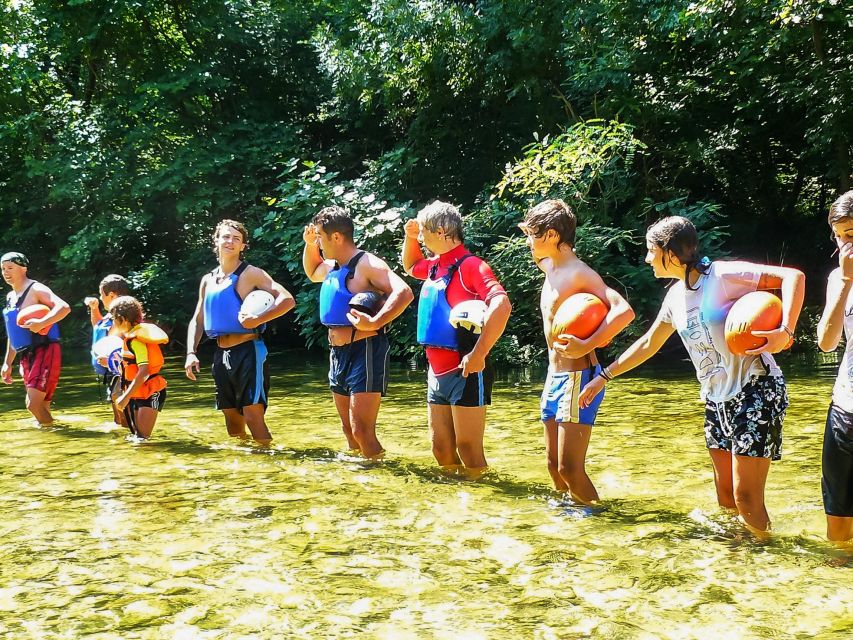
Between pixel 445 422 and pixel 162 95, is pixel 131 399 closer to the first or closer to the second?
pixel 445 422

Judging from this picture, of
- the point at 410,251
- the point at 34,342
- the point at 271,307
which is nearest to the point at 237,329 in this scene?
the point at 271,307

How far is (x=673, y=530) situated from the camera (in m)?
5.05

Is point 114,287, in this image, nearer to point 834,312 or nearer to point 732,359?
point 732,359

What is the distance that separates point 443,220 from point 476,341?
908 millimetres

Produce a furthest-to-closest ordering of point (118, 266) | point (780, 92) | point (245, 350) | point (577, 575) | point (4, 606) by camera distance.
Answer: point (118, 266) < point (780, 92) < point (245, 350) < point (577, 575) < point (4, 606)

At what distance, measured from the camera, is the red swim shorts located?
9.58 m

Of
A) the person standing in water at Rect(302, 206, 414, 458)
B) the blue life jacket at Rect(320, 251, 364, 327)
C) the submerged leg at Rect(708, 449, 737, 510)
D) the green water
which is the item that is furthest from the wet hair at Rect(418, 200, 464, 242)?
the submerged leg at Rect(708, 449, 737, 510)

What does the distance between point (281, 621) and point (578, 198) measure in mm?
12200

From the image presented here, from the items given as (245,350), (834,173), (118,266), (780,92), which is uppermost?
(780,92)

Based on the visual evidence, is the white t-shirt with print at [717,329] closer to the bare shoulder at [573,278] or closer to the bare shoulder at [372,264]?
the bare shoulder at [573,278]

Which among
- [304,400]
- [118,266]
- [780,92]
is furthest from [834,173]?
[118,266]

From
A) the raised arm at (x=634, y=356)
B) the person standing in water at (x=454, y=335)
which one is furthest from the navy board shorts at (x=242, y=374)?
the raised arm at (x=634, y=356)

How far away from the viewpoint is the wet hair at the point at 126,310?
317 inches

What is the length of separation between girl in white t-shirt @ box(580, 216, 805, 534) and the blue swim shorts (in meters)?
0.63
